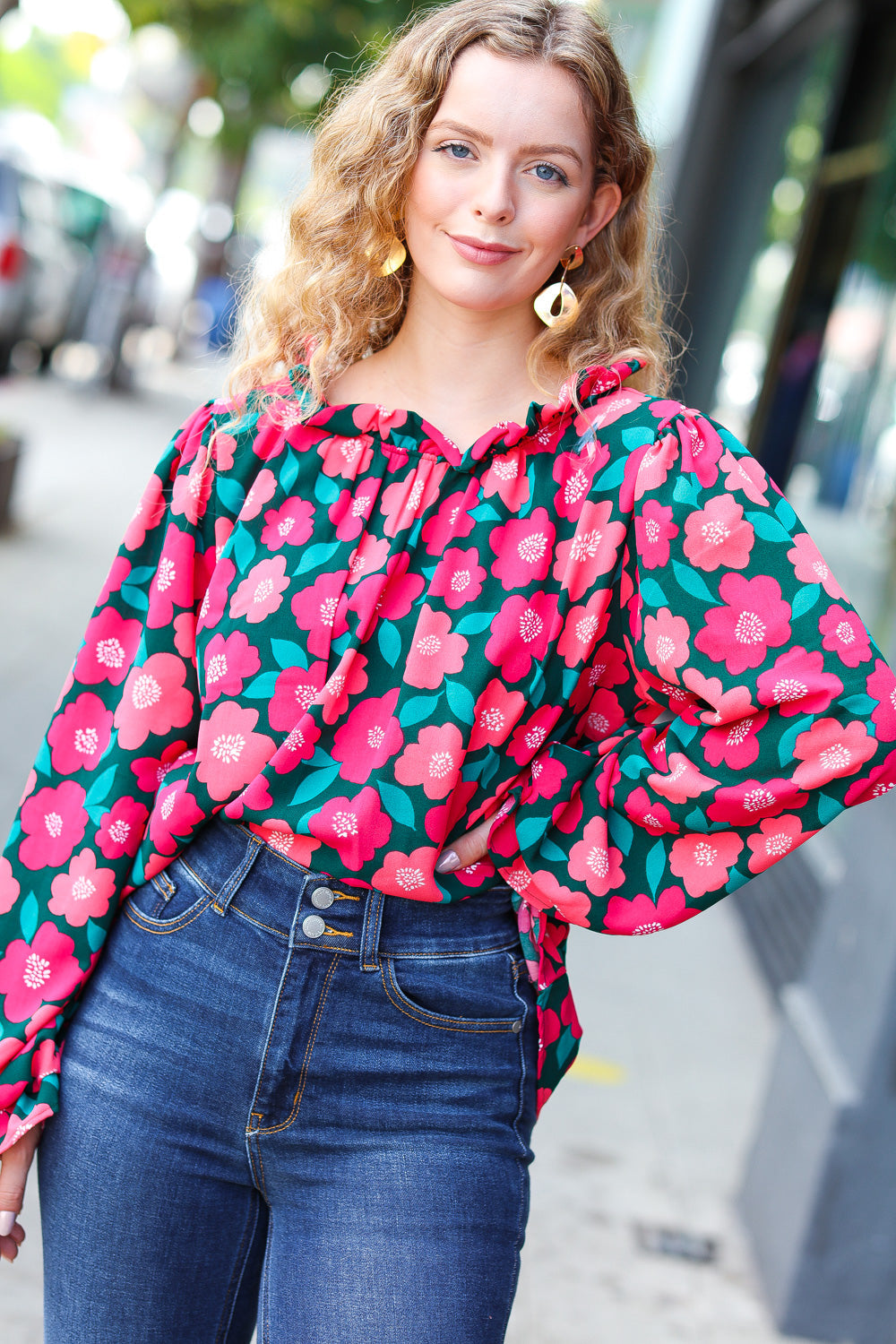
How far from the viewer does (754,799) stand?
1.59 metres

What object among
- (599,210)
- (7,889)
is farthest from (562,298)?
(7,889)

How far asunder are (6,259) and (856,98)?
8.59 metres

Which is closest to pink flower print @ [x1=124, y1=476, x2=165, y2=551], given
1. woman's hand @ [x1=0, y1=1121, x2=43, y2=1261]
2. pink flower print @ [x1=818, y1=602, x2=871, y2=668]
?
woman's hand @ [x1=0, y1=1121, x2=43, y2=1261]

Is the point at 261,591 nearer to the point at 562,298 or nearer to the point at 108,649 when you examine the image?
the point at 108,649

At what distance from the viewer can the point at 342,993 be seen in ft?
5.32

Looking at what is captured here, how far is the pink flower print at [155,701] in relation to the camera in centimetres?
178

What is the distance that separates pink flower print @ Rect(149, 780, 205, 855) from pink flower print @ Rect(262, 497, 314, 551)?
0.32m

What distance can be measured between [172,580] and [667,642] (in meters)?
0.63

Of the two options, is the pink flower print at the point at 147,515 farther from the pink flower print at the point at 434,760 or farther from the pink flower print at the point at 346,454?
the pink flower print at the point at 434,760

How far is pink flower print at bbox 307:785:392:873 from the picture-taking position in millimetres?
1622

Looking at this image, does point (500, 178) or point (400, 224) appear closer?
point (500, 178)


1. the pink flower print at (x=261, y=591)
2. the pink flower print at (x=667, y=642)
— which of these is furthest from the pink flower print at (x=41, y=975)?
the pink flower print at (x=667, y=642)

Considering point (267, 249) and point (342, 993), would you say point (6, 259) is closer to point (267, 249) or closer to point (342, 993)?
point (267, 249)

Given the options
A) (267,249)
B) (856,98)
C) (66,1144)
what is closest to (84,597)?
(856,98)
